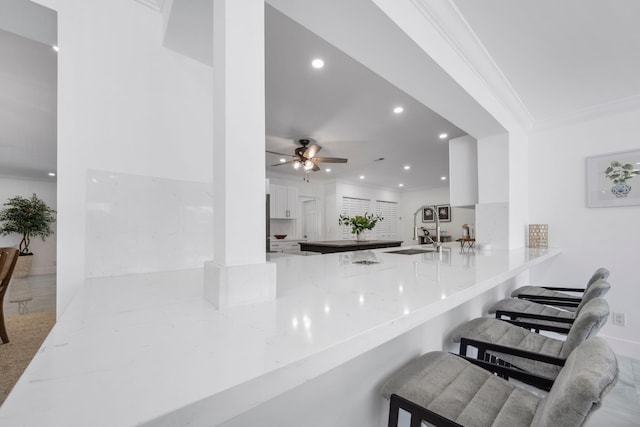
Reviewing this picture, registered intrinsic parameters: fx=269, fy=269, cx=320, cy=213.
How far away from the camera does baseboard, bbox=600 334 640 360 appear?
2.37 m

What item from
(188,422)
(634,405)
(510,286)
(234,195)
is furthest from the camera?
(510,286)

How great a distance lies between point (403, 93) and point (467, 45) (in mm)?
1014

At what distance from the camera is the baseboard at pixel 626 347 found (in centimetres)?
237

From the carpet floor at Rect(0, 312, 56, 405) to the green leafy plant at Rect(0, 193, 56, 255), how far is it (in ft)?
13.9

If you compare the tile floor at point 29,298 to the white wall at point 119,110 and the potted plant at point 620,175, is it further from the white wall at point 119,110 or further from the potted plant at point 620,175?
the potted plant at point 620,175

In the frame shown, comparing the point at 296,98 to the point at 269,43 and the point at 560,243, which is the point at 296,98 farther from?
the point at 560,243

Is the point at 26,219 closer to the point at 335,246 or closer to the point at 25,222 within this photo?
the point at 25,222

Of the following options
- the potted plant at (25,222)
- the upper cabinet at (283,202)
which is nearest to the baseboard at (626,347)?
the upper cabinet at (283,202)

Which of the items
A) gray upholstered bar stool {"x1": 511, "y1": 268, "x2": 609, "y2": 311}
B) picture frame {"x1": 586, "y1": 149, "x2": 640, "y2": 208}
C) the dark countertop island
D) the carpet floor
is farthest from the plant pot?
picture frame {"x1": 586, "y1": 149, "x2": 640, "y2": 208}

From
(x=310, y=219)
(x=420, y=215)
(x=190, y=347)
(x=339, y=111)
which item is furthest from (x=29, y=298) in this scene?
(x=420, y=215)

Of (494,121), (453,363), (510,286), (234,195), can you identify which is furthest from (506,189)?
(234,195)

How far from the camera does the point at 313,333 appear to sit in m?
0.54

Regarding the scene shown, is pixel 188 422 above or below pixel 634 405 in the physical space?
above

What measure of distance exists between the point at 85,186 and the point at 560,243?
3.86 meters
